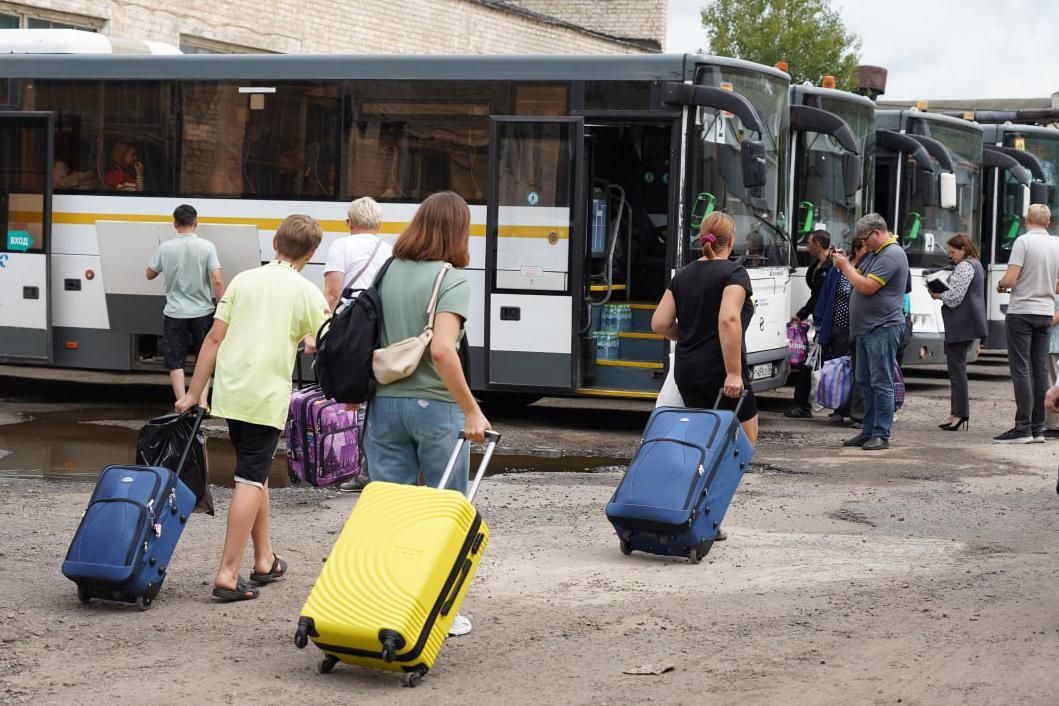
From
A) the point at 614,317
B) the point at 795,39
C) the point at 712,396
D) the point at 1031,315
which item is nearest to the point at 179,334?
the point at 614,317

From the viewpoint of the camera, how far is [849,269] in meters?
11.8

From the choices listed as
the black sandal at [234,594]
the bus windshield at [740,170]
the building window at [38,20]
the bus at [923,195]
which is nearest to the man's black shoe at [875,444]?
the bus windshield at [740,170]

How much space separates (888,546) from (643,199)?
22.1 ft

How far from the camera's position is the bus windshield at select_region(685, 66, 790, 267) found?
41.4 feet

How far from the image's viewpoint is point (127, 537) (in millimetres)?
6531

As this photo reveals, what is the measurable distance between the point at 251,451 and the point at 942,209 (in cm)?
1247

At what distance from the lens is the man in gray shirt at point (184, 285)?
13.0m

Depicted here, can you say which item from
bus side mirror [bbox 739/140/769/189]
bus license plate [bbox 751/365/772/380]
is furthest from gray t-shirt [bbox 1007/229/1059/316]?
bus license plate [bbox 751/365/772/380]

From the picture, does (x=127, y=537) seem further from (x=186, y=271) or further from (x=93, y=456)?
(x=186, y=271)

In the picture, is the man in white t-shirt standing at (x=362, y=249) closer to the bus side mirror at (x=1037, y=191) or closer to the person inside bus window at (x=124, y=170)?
the person inside bus window at (x=124, y=170)

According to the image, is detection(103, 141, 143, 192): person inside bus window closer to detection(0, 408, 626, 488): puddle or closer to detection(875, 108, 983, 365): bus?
detection(0, 408, 626, 488): puddle

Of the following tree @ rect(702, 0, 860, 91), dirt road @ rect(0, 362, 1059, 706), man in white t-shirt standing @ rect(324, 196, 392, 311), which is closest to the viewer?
dirt road @ rect(0, 362, 1059, 706)

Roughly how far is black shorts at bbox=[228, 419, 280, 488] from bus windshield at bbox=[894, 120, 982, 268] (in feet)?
37.2

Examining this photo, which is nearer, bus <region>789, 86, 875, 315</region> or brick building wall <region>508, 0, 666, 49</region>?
bus <region>789, 86, 875, 315</region>
